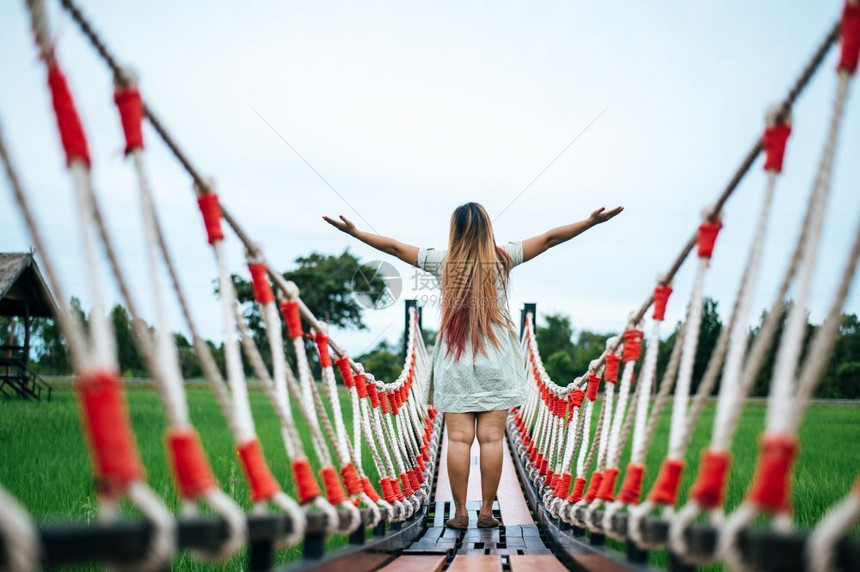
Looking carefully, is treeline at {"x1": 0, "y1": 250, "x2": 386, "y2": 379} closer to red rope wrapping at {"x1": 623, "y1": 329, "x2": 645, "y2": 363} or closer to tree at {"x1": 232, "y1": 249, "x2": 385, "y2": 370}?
tree at {"x1": 232, "y1": 249, "x2": 385, "y2": 370}

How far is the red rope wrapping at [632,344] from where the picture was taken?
1.68 m

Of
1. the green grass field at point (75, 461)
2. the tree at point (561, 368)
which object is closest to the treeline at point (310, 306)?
the tree at point (561, 368)

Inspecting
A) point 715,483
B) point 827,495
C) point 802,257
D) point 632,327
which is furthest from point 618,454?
point 827,495

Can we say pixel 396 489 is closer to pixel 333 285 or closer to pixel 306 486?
pixel 306 486

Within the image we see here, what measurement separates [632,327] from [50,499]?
3.10 m

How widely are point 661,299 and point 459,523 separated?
1314mm

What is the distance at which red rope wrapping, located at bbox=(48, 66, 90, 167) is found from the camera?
0.87m

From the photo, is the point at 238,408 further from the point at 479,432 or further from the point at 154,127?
the point at 479,432

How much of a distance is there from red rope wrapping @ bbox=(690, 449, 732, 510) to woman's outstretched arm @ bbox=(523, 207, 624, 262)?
159 cm

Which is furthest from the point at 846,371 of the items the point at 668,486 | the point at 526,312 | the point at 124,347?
the point at 124,347

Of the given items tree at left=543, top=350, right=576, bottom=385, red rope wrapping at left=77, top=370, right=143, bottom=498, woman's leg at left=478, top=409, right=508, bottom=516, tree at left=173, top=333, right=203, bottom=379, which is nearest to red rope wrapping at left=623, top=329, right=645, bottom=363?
woman's leg at left=478, top=409, right=508, bottom=516

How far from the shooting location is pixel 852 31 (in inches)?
34.5

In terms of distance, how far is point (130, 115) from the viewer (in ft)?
3.40

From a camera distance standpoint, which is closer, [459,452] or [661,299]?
[661,299]
